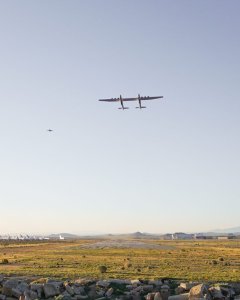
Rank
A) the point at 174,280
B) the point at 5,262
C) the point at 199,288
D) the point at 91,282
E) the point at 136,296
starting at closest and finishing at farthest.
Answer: the point at 199,288 < the point at 136,296 < the point at 91,282 < the point at 174,280 < the point at 5,262

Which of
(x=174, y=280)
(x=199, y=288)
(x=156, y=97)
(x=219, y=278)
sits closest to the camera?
(x=199, y=288)

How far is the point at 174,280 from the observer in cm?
3978

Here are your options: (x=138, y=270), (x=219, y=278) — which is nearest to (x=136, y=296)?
(x=219, y=278)

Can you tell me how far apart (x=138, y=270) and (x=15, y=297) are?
66.4ft

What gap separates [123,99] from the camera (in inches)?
3430

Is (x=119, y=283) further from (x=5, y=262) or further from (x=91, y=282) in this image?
(x=5, y=262)

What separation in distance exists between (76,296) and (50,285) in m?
1.94

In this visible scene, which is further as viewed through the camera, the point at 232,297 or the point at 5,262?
the point at 5,262

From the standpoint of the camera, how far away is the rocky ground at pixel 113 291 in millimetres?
31484

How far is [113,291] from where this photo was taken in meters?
34.2

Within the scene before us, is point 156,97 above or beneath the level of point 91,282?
above

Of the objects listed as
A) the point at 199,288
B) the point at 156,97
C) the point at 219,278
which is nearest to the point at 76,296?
the point at 199,288

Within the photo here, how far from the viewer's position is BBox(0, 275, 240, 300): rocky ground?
103ft

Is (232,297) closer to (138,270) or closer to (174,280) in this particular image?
(174,280)
